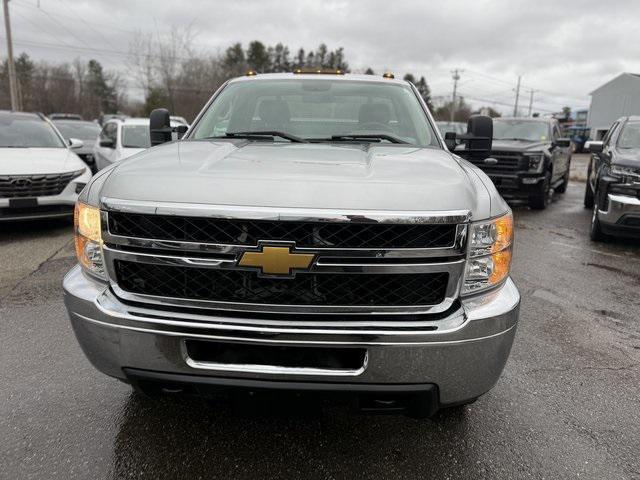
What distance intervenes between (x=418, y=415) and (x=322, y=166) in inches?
45.0

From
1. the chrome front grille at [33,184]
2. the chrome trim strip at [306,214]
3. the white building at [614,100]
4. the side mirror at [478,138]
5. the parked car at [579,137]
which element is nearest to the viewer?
the chrome trim strip at [306,214]

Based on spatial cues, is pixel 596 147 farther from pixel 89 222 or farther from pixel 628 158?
pixel 89 222

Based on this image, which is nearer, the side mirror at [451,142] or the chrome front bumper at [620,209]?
the side mirror at [451,142]

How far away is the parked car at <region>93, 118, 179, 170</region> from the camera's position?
9859mm

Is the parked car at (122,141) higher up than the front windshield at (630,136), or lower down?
lower down

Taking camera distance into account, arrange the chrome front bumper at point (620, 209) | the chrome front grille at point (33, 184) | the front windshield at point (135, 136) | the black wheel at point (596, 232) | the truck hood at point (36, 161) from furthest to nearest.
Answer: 1. the front windshield at point (135, 136)
2. the black wheel at point (596, 232)
3. the truck hood at point (36, 161)
4. the chrome front grille at point (33, 184)
5. the chrome front bumper at point (620, 209)

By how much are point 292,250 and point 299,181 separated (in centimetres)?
31

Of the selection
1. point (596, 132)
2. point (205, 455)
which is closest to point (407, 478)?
point (205, 455)

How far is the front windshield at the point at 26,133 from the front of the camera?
7.49 metres

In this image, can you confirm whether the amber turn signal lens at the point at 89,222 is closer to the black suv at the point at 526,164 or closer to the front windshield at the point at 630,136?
the front windshield at the point at 630,136

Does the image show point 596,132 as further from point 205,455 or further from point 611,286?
point 205,455

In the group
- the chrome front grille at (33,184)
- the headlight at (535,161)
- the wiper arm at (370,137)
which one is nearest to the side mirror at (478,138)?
the wiper arm at (370,137)

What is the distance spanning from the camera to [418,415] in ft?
6.73

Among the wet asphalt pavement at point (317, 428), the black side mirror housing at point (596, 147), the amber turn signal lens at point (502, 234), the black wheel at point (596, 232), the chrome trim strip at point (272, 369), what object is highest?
the black side mirror housing at point (596, 147)
